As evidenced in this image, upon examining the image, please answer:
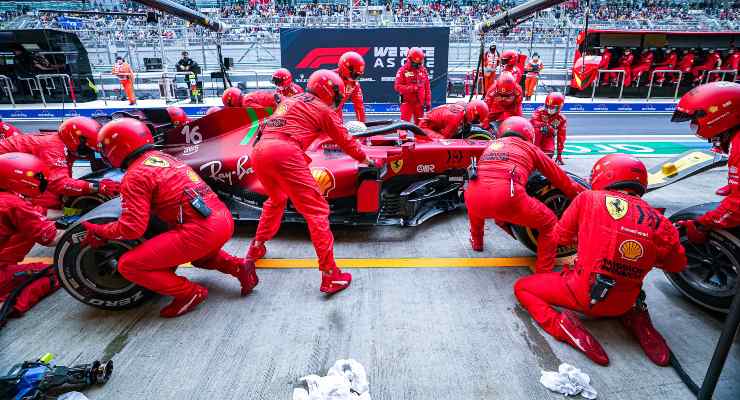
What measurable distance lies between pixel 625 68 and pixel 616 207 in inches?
568

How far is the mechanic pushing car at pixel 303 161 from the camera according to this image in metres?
3.17

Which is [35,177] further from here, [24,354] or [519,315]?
[519,315]

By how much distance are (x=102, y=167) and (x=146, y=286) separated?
3043mm

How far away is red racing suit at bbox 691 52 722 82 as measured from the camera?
14133 mm

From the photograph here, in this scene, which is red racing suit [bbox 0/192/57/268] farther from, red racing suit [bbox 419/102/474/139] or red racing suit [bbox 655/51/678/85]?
red racing suit [bbox 655/51/678/85]

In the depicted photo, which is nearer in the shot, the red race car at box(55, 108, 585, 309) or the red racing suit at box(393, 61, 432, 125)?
the red race car at box(55, 108, 585, 309)

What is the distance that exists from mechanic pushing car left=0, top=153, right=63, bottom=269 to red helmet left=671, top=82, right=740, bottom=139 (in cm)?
488

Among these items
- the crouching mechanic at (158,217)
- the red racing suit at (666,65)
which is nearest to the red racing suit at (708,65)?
the red racing suit at (666,65)

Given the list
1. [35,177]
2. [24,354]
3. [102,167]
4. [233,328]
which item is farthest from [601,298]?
[102,167]

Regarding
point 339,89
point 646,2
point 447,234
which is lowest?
point 447,234

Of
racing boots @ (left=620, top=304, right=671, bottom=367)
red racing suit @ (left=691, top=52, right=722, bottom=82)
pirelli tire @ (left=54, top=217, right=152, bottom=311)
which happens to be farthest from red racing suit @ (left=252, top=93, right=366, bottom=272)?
red racing suit @ (left=691, top=52, right=722, bottom=82)

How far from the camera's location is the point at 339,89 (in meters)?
3.48

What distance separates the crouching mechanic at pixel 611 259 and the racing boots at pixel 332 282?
144 centimetres

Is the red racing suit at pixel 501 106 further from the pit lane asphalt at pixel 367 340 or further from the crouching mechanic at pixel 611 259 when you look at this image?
the crouching mechanic at pixel 611 259
